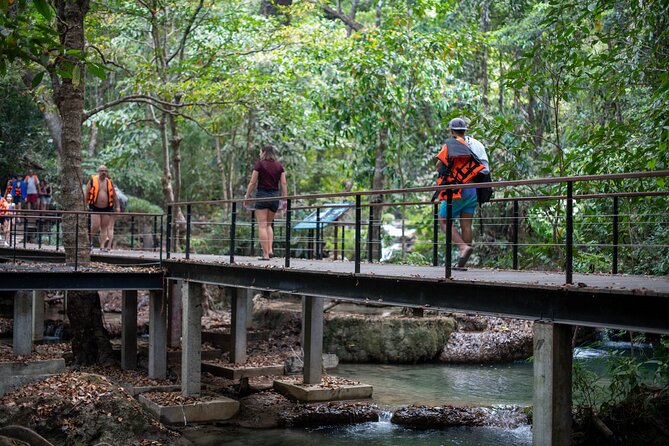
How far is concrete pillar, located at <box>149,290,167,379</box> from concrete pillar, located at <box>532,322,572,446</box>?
9426 mm

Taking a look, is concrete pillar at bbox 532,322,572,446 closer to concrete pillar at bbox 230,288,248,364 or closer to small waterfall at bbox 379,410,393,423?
small waterfall at bbox 379,410,393,423

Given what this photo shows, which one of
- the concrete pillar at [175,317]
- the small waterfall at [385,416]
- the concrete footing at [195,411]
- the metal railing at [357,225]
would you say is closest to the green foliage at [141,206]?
the metal railing at [357,225]

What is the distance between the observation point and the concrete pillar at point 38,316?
851 inches

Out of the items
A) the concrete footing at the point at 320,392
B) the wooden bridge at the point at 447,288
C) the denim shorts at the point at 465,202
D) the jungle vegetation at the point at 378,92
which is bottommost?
the concrete footing at the point at 320,392

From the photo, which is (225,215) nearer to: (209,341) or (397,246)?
(397,246)

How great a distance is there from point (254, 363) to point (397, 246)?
21.5 meters

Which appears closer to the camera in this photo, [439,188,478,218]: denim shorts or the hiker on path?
[439,188,478,218]: denim shorts

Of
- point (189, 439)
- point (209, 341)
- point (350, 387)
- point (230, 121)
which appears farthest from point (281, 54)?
point (189, 439)

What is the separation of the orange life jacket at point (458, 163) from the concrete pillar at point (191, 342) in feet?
20.0

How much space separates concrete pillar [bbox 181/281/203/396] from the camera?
1432cm

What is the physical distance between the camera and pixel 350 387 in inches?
603

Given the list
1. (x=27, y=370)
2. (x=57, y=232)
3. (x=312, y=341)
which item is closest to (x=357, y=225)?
(x=312, y=341)

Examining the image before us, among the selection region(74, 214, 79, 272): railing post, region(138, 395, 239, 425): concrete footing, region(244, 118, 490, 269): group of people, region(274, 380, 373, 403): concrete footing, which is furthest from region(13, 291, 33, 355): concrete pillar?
region(244, 118, 490, 269): group of people

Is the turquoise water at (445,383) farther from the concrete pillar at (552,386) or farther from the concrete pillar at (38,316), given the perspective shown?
the concrete pillar at (38,316)
